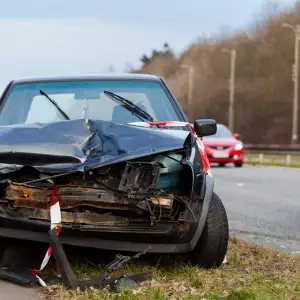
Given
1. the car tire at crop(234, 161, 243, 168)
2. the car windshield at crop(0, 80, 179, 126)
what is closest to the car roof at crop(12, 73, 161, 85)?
the car windshield at crop(0, 80, 179, 126)

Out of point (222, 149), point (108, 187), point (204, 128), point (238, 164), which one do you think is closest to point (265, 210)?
point (204, 128)

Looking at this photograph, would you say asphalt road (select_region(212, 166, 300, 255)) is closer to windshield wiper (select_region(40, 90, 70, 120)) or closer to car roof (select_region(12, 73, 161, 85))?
car roof (select_region(12, 73, 161, 85))

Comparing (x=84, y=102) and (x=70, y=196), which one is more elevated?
(x=84, y=102)

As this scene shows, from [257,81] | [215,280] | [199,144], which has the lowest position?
[215,280]

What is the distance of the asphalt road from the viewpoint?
764 centimetres

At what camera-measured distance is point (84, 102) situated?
646cm

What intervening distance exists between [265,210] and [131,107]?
5.02 m

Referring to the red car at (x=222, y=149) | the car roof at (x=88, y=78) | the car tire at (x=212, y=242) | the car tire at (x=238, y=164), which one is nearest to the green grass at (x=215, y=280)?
the car tire at (x=212, y=242)

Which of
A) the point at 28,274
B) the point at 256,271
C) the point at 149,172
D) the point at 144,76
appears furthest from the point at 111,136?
the point at 144,76

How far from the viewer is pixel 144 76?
686 cm

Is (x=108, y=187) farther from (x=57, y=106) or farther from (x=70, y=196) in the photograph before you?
(x=57, y=106)

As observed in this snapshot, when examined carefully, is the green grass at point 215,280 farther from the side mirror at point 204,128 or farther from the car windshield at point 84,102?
the car windshield at point 84,102

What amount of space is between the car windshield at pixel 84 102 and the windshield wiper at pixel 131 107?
31mm

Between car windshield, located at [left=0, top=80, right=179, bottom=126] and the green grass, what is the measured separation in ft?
4.56
